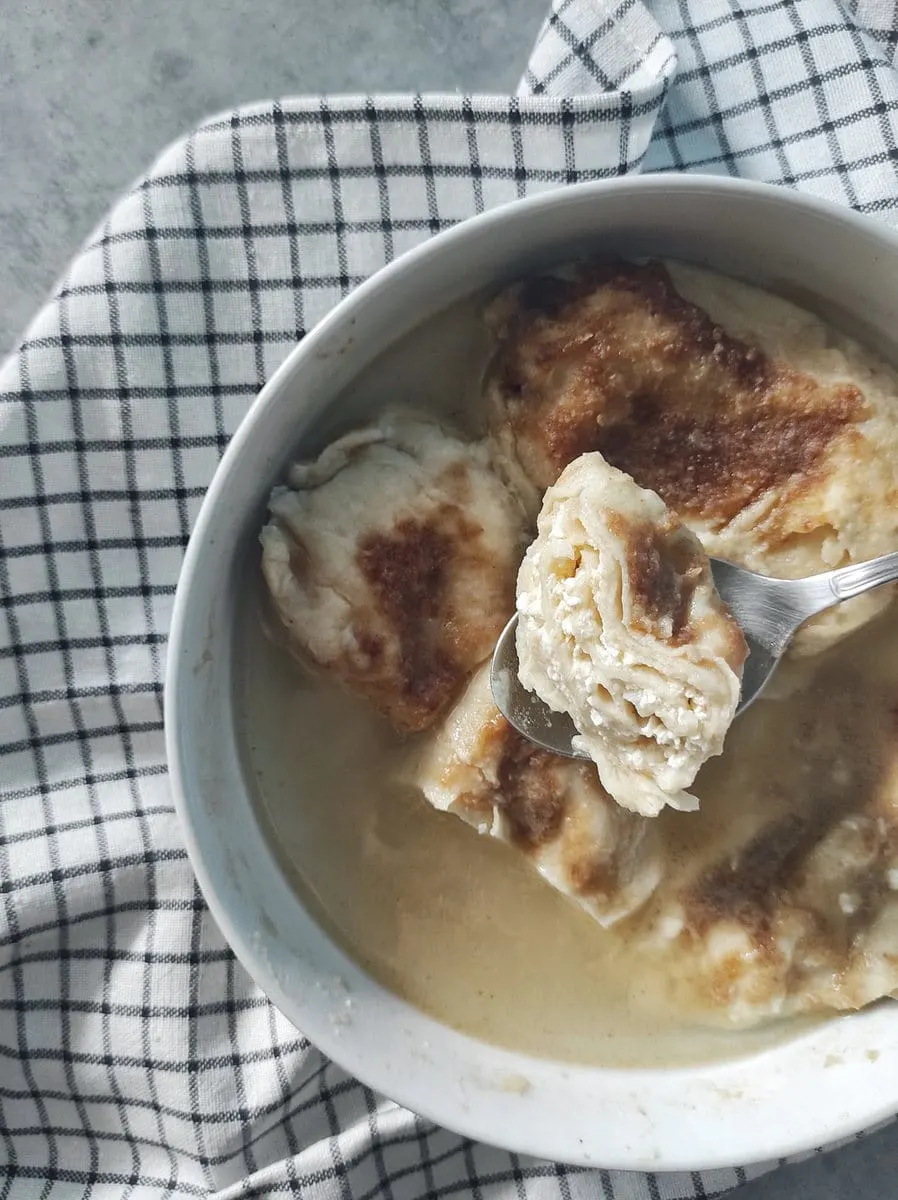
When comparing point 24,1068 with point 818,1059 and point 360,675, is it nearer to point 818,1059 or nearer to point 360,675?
point 360,675

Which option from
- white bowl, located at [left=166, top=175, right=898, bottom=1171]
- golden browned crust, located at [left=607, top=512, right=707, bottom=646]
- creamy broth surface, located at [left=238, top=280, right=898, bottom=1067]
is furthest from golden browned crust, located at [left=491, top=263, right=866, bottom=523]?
creamy broth surface, located at [left=238, top=280, right=898, bottom=1067]

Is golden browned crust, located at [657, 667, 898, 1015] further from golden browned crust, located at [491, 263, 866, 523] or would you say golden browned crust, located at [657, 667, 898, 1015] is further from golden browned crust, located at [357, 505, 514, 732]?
golden browned crust, located at [357, 505, 514, 732]

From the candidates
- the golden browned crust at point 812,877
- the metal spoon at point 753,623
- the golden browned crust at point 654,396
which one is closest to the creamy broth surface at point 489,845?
the golden browned crust at point 812,877

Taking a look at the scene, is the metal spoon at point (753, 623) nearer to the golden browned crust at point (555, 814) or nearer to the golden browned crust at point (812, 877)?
the golden browned crust at point (555, 814)

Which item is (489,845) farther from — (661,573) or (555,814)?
(661,573)

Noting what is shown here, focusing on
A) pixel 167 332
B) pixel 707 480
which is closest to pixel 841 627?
pixel 707 480

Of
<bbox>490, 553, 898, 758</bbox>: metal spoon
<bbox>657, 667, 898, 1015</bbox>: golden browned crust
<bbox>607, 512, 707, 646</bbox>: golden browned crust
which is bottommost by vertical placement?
<bbox>657, 667, 898, 1015</bbox>: golden browned crust

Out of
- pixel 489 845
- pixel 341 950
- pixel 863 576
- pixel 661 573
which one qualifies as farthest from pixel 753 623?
pixel 341 950
